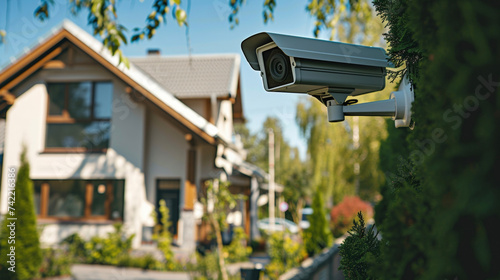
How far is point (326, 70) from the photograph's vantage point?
56.9 inches

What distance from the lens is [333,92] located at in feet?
5.00

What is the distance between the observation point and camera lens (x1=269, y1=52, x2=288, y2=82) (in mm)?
1501

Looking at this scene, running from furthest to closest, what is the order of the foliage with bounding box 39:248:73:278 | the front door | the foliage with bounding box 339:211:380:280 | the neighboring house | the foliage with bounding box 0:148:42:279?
the front door, the neighboring house, the foliage with bounding box 39:248:73:278, the foliage with bounding box 0:148:42:279, the foliage with bounding box 339:211:380:280

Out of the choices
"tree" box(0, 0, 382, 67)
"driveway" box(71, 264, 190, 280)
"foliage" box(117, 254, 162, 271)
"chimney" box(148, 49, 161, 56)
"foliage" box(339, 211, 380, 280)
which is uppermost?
"chimney" box(148, 49, 161, 56)

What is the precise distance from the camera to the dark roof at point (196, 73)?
42.9ft

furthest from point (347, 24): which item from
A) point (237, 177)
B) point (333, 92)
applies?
point (333, 92)

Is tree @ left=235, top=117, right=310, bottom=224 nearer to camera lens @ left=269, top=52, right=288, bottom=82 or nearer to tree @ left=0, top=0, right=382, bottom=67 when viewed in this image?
tree @ left=0, top=0, right=382, bottom=67

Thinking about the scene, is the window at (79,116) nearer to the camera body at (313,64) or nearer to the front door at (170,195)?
the front door at (170,195)

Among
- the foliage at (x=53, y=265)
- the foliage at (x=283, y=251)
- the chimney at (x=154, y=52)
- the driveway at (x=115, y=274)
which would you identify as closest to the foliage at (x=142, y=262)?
the driveway at (x=115, y=274)

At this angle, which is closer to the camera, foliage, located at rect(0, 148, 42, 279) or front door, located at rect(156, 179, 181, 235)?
foliage, located at rect(0, 148, 42, 279)

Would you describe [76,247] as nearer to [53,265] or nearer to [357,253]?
[53,265]

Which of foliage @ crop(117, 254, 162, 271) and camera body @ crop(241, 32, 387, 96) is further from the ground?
camera body @ crop(241, 32, 387, 96)

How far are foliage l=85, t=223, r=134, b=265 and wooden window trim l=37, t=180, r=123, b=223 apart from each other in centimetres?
69

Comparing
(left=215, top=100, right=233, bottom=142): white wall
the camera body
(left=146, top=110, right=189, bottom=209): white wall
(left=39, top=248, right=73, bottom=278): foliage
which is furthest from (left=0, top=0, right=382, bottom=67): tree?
(left=215, top=100, right=233, bottom=142): white wall
